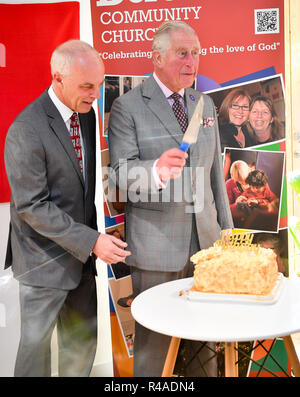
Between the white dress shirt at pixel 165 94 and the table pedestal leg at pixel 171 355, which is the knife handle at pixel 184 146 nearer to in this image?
the white dress shirt at pixel 165 94

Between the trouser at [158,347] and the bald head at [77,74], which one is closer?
the bald head at [77,74]

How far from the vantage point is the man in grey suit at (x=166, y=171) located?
1.93m

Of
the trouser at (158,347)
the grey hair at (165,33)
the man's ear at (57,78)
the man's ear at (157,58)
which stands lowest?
the trouser at (158,347)

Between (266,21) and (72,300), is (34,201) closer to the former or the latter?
(72,300)

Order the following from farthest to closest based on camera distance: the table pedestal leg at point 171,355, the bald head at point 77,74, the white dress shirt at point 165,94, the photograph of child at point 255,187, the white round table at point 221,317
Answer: the photograph of child at point 255,187, the white dress shirt at point 165,94, the bald head at point 77,74, the table pedestal leg at point 171,355, the white round table at point 221,317

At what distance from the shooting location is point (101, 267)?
2072 millimetres

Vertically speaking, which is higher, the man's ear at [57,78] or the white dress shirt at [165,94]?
the man's ear at [57,78]

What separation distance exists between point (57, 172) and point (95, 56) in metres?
0.45

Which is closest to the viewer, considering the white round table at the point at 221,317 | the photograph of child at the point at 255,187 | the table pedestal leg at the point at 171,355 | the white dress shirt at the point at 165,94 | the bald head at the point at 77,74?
the white round table at the point at 221,317

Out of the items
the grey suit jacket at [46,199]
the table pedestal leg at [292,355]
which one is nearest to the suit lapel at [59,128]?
the grey suit jacket at [46,199]

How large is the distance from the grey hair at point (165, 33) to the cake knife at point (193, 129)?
0.80 ft

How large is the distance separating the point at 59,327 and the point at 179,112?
949mm

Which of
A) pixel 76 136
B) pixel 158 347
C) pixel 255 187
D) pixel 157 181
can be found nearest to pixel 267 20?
pixel 255 187

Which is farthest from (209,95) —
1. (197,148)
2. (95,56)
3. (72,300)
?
(72,300)
